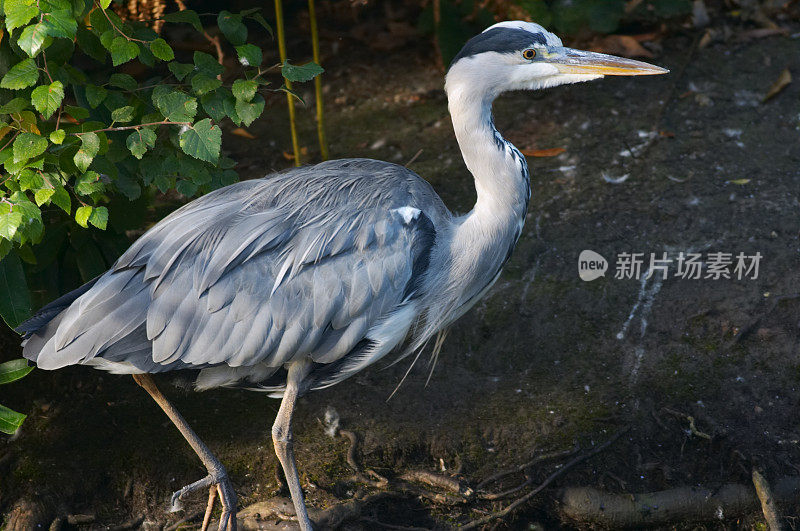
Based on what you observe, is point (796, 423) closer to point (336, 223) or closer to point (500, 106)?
point (336, 223)

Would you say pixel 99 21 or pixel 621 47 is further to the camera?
pixel 621 47

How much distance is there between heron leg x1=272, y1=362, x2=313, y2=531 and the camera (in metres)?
3.19

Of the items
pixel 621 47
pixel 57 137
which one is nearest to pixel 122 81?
pixel 57 137

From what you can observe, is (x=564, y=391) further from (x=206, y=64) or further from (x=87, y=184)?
Answer: (x=87, y=184)

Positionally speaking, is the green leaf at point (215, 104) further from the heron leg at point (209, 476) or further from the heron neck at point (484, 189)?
the heron leg at point (209, 476)

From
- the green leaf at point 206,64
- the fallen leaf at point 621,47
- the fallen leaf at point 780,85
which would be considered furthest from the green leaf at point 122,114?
the fallen leaf at point 780,85

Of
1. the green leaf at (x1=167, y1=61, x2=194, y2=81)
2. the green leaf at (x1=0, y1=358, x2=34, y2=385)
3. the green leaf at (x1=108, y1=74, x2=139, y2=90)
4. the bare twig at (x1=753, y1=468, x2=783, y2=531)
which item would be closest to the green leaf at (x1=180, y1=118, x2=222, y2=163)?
the green leaf at (x1=167, y1=61, x2=194, y2=81)

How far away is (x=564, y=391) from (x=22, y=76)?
249 cm

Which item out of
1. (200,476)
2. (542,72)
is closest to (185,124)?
(542,72)

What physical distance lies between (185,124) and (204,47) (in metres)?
3.18

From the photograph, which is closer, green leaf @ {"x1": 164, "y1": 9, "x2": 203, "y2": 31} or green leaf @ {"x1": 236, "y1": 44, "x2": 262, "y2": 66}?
green leaf @ {"x1": 236, "y1": 44, "x2": 262, "y2": 66}

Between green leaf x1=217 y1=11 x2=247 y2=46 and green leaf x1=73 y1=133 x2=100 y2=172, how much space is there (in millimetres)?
602

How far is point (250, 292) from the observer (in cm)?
301

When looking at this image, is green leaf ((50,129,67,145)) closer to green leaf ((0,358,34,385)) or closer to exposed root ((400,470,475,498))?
green leaf ((0,358,34,385))
